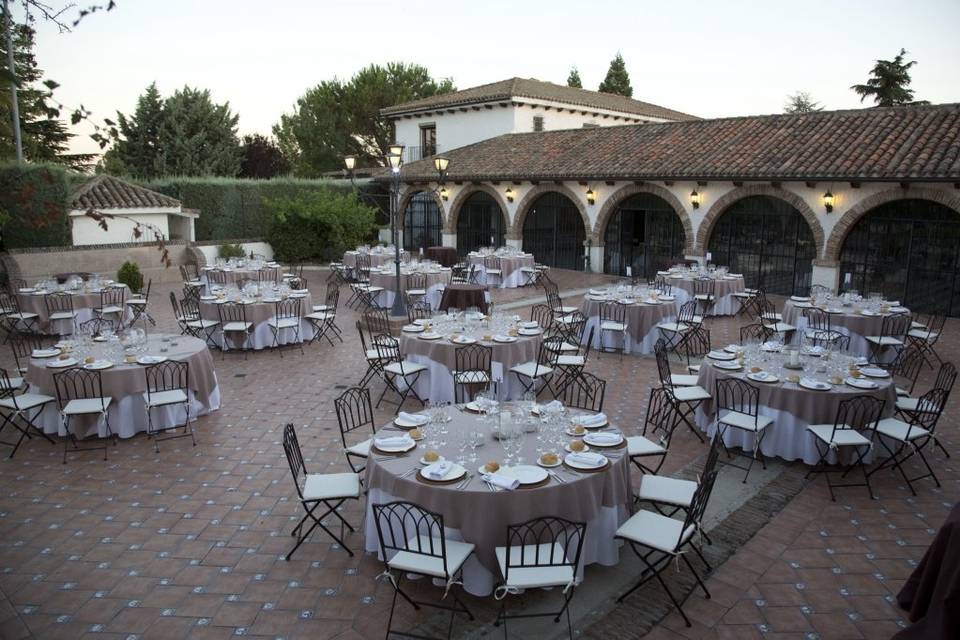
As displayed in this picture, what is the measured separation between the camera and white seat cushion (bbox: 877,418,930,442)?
7.13 m

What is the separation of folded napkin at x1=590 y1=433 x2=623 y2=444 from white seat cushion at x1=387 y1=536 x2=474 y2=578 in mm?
1545

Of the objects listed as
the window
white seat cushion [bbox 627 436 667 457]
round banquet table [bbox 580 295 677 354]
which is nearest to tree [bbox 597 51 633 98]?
the window

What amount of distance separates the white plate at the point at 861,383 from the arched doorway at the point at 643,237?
12.8m

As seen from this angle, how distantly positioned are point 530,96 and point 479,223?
243 inches

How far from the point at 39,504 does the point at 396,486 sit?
4.04 metres

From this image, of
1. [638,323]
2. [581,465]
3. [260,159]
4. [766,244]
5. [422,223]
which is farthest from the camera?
[260,159]

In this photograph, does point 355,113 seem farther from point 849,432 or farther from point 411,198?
point 849,432

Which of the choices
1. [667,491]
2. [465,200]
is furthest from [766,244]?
[667,491]

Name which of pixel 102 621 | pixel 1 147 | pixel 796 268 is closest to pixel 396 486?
pixel 102 621

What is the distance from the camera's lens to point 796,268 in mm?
18984

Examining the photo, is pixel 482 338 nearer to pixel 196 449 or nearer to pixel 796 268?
pixel 196 449

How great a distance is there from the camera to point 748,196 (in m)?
19.1

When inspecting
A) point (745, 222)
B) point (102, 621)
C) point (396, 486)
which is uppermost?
point (745, 222)

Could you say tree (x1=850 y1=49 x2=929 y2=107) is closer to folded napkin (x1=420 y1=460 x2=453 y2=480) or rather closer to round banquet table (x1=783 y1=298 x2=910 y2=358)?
round banquet table (x1=783 y1=298 x2=910 y2=358)
